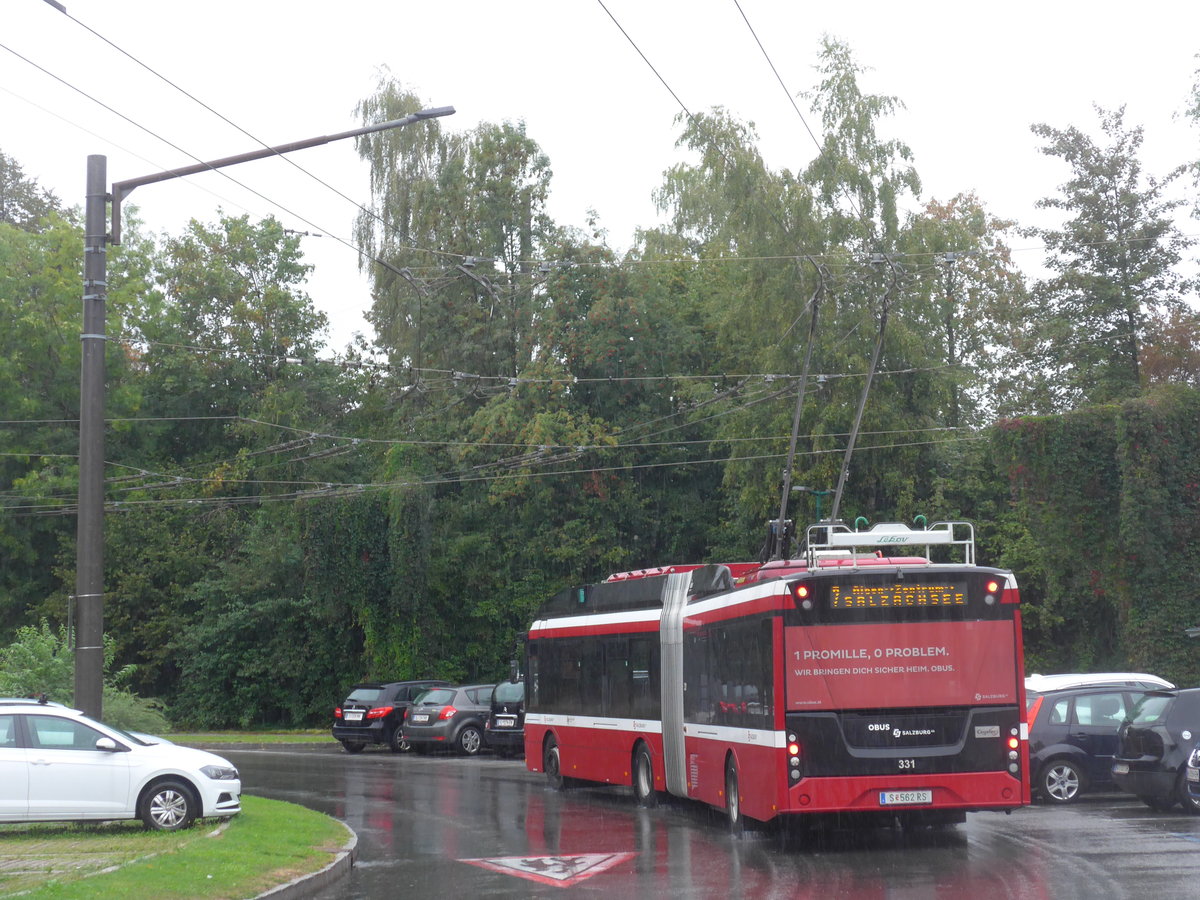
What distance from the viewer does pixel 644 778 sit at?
18.5 metres

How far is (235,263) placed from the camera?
169 ft

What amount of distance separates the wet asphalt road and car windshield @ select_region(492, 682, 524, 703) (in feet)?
30.8

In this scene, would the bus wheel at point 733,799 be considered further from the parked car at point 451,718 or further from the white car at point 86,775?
the parked car at point 451,718

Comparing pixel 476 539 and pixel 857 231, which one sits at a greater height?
pixel 857 231

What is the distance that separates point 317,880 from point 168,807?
11.2ft

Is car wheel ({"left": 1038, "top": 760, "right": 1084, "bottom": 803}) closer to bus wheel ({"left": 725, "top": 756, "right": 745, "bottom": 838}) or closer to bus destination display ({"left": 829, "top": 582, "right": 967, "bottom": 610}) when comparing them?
bus wheel ({"left": 725, "top": 756, "right": 745, "bottom": 838})

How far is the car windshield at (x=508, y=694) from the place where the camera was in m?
29.9

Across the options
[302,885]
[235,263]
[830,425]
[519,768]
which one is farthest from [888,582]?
[235,263]

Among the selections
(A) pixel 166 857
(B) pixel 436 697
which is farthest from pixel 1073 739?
(B) pixel 436 697

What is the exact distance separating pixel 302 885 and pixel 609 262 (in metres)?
31.9

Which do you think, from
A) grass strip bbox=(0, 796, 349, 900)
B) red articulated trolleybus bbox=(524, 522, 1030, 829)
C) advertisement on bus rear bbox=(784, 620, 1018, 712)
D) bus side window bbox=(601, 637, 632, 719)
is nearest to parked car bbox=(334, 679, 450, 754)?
bus side window bbox=(601, 637, 632, 719)

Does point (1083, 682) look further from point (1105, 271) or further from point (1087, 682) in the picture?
point (1105, 271)

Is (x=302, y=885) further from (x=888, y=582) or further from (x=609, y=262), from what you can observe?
(x=609, y=262)

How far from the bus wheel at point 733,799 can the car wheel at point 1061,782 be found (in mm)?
5342
